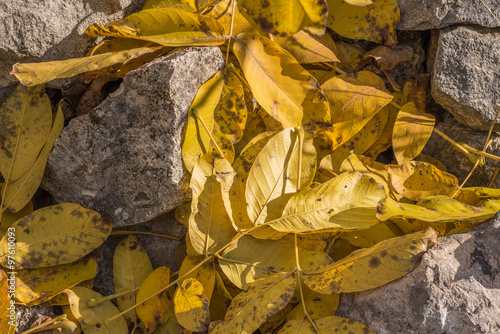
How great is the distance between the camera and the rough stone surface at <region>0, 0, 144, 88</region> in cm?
119

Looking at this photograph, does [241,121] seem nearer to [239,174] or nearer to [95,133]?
[239,174]

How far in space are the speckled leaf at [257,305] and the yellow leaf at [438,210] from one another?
30 cm

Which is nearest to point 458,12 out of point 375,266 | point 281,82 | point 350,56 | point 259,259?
point 350,56

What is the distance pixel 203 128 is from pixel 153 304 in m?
0.54

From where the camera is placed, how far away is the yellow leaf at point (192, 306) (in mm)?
1066

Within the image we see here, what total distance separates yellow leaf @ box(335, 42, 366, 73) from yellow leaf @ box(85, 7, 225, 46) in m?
0.44


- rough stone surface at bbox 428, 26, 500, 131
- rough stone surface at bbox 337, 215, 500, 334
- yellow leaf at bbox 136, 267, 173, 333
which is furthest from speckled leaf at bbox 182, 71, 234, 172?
rough stone surface at bbox 428, 26, 500, 131

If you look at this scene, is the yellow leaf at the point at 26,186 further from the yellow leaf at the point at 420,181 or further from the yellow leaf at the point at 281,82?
the yellow leaf at the point at 420,181

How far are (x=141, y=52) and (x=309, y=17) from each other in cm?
59

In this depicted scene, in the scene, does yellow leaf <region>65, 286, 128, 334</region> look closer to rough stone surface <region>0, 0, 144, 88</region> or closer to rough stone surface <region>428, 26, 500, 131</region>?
rough stone surface <region>0, 0, 144, 88</region>

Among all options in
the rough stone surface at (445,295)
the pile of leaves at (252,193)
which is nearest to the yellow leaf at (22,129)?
the pile of leaves at (252,193)

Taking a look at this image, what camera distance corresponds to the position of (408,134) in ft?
4.17

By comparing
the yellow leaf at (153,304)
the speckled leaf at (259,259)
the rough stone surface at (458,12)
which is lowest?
the yellow leaf at (153,304)

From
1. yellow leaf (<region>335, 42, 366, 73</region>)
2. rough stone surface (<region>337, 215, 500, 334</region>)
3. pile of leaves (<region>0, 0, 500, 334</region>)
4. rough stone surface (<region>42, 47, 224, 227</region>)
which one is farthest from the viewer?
yellow leaf (<region>335, 42, 366, 73</region>)
